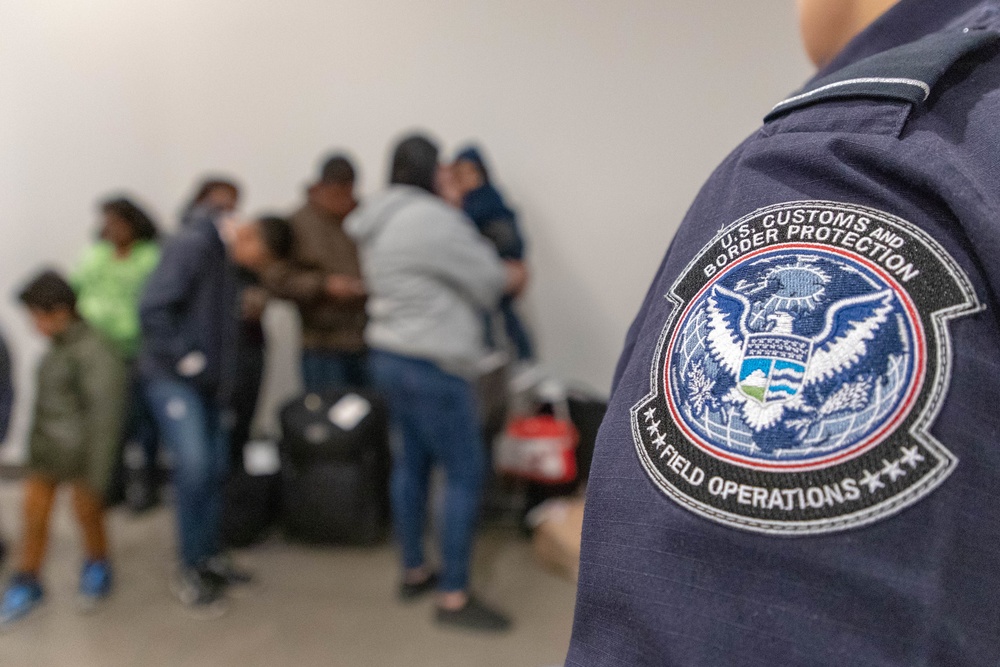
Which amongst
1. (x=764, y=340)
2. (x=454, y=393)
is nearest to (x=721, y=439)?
(x=764, y=340)

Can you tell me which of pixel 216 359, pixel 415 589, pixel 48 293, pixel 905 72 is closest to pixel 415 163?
pixel 216 359

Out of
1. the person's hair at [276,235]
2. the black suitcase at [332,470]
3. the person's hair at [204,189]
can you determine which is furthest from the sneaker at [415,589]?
the person's hair at [204,189]

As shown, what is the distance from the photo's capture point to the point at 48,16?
852 millimetres

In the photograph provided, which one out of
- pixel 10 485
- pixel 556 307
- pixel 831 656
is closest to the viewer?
pixel 831 656

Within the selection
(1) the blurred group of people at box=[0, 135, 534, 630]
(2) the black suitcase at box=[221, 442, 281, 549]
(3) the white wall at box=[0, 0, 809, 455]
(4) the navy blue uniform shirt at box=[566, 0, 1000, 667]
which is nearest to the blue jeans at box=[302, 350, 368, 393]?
(2) the black suitcase at box=[221, 442, 281, 549]

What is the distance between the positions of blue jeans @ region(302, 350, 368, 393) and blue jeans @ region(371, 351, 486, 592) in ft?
2.67

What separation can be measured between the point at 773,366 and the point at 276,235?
106 inches

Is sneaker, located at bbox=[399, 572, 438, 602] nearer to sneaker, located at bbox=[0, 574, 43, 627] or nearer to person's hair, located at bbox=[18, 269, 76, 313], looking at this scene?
sneaker, located at bbox=[0, 574, 43, 627]

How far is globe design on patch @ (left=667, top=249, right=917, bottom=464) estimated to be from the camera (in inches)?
10.9

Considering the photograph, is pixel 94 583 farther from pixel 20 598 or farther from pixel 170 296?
pixel 170 296

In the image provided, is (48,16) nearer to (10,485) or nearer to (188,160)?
(10,485)

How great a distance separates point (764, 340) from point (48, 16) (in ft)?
3.35

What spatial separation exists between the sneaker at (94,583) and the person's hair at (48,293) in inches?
32.0

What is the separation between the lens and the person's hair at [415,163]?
2.06 m
